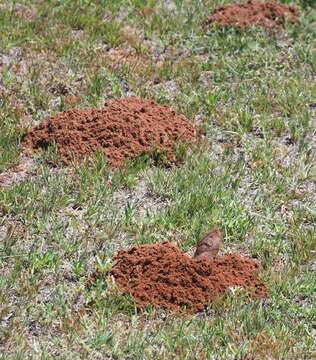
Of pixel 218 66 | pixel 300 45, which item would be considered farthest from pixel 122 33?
pixel 300 45

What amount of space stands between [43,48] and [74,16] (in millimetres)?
719

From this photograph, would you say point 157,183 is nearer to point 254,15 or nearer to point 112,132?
point 112,132

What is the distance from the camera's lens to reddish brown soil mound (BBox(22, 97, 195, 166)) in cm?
696

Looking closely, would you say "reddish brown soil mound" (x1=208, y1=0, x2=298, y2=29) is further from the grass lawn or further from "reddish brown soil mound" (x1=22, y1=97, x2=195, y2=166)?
"reddish brown soil mound" (x1=22, y1=97, x2=195, y2=166)

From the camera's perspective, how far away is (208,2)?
9.70m

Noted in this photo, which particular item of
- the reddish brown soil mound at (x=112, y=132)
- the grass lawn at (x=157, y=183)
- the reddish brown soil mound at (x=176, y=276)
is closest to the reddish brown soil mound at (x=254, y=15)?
the grass lawn at (x=157, y=183)

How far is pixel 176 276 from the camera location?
5645 millimetres

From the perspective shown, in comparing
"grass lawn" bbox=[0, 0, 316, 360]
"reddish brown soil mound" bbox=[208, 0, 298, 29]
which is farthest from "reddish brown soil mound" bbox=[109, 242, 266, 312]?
"reddish brown soil mound" bbox=[208, 0, 298, 29]

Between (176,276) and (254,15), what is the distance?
174 inches

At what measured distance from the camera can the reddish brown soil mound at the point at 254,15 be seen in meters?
9.17

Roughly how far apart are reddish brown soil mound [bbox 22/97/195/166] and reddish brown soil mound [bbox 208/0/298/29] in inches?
83.9

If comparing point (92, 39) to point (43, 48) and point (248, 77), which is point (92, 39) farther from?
point (248, 77)

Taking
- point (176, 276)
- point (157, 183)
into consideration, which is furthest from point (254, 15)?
point (176, 276)

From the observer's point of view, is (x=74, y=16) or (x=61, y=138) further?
(x=74, y=16)
